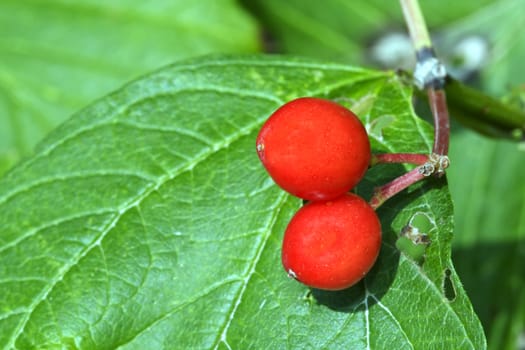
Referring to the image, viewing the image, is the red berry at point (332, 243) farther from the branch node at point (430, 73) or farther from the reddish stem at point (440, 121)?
the branch node at point (430, 73)

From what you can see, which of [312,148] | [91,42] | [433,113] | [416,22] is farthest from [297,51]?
[312,148]

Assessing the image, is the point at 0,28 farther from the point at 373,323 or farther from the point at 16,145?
the point at 373,323

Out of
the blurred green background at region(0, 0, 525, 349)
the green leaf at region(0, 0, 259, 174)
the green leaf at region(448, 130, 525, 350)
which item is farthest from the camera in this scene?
the green leaf at region(0, 0, 259, 174)

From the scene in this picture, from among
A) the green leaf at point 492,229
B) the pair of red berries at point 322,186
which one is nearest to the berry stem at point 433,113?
the pair of red berries at point 322,186

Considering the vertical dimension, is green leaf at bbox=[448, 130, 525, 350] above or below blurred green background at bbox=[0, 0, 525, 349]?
below

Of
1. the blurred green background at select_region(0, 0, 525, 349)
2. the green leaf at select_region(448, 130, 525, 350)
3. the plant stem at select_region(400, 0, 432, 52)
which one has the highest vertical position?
the plant stem at select_region(400, 0, 432, 52)

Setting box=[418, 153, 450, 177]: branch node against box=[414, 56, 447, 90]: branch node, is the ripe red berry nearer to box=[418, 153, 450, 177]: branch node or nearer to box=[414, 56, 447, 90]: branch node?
box=[418, 153, 450, 177]: branch node

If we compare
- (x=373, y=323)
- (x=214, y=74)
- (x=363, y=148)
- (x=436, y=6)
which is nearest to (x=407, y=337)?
(x=373, y=323)

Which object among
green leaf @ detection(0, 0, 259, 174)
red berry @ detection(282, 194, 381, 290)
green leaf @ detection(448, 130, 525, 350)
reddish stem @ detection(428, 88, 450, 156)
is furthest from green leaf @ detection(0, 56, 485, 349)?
green leaf @ detection(0, 0, 259, 174)
